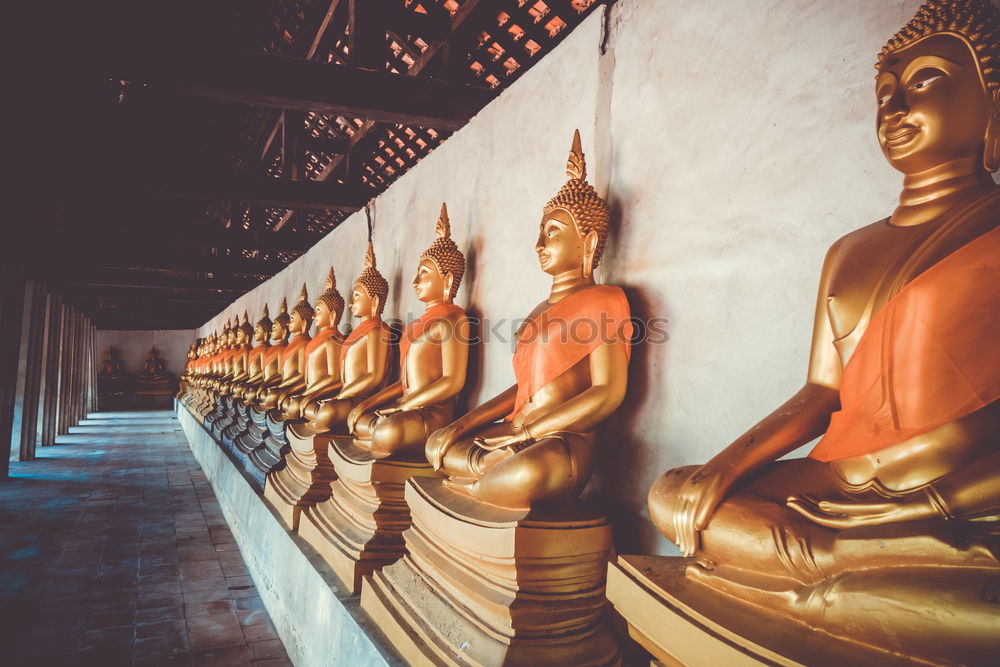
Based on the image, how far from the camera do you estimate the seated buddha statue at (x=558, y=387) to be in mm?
1481

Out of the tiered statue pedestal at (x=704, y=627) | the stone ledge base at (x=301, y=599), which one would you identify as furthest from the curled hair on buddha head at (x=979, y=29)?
the stone ledge base at (x=301, y=599)

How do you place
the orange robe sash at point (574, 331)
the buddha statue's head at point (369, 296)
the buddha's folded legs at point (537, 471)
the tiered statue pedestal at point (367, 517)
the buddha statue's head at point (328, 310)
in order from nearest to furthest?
the buddha's folded legs at point (537, 471), the orange robe sash at point (574, 331), the tiered statue pedestal at point (367, 517), the buddha statue's head at point (369, 296), the buddha statue's head at point (328, 310)

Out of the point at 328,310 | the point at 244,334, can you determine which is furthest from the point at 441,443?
the point at 244,334

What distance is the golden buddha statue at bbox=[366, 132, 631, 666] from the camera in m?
1.39

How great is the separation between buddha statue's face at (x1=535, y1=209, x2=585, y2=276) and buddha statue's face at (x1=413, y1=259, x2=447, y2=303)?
0.90 m

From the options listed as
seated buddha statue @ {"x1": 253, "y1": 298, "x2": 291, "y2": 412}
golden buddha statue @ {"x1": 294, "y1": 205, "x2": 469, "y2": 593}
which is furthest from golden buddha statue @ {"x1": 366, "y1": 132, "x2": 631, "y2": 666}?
seated buddha statue @ {"x1": 253, "y1": 298, "x2": 291, "y2": 412}

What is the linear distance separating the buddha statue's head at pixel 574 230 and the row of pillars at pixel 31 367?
6757 mm

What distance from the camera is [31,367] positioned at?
7801 millimetres

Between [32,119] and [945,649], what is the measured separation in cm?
475

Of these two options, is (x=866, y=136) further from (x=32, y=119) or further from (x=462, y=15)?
(x=32, y=119)

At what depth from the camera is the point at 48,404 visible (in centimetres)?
948

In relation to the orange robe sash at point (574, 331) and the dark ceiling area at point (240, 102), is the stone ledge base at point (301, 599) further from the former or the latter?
the dark ceiling area at point (240, 102)

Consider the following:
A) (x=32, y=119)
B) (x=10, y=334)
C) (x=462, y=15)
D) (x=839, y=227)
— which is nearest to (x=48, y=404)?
(x=10, y=334)

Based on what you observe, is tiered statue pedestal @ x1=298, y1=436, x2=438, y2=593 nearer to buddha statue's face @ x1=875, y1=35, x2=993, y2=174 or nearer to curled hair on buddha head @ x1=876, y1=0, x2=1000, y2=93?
buddha statue's face @ x1=875, y1=35, x2=993, y2=174
